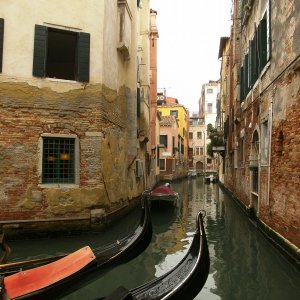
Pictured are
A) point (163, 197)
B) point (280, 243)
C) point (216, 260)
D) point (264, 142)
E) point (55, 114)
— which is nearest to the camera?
point (216, 260)

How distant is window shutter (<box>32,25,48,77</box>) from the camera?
711cm

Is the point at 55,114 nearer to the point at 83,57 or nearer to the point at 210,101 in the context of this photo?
the point at 83,57

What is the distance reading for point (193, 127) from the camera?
50.5 metres

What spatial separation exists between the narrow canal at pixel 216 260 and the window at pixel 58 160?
1.19 metres

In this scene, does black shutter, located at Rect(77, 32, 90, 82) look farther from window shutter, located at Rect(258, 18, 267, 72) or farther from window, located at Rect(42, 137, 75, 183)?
window shutter, located at Rect(258, 18, 267, 72)

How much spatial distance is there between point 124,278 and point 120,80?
18.1 ft

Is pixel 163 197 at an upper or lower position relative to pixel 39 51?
lower

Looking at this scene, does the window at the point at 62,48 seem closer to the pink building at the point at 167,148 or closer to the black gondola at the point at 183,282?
the black gondola at the point at 183,282

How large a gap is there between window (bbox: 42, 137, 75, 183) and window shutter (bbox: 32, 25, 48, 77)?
1314 millimetres

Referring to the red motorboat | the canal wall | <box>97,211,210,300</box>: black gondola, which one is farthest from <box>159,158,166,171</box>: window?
<box>97,211,210,300</box>: black gondola

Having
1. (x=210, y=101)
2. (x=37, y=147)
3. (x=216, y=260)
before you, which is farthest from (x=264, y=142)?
(x=210, y=101)

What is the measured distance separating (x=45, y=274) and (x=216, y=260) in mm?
3281

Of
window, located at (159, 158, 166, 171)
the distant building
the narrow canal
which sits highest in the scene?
the distant building

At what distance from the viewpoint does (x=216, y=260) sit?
19.0 ft
